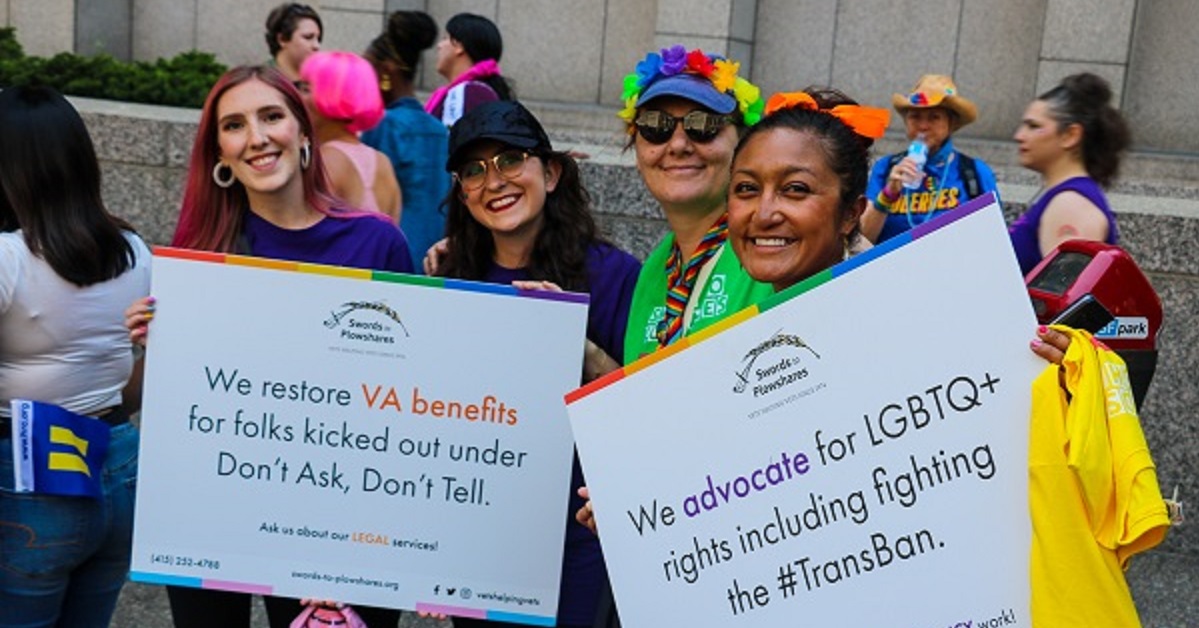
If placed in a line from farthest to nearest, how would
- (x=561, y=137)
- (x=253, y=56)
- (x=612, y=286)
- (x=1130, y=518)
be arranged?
(x=253, y=56) < (x=561, y=137) < (x=612, y=286) < (x=1130, y=518)

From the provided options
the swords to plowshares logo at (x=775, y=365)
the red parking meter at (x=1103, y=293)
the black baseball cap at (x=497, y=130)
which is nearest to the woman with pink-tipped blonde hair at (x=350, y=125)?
the black baseball cap at (x=497, y=130)

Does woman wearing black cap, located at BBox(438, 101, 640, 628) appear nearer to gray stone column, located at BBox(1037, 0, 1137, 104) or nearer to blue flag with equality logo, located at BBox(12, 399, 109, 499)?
blue flag with equality logo, located at BBox(12, 399, 109, 499)

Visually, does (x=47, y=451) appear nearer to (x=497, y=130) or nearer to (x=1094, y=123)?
(x=497, y=130)

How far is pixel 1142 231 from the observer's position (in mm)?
6070

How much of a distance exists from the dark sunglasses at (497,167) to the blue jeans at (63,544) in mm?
1112

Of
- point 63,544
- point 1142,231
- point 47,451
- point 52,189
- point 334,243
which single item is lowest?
point 63,544

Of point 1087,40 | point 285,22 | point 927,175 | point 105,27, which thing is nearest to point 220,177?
point 927,175


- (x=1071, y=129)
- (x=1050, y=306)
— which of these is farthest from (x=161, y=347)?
(x=1071, y=129)

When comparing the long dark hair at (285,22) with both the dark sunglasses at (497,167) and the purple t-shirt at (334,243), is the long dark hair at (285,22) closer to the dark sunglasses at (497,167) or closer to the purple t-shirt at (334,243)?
the purple t-shirt at (334,243)

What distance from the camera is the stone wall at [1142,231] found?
596 cm

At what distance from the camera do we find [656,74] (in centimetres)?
359

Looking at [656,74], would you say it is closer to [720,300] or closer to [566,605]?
[720,300]

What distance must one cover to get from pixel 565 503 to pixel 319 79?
8.37ft

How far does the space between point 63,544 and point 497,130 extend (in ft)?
4.81
